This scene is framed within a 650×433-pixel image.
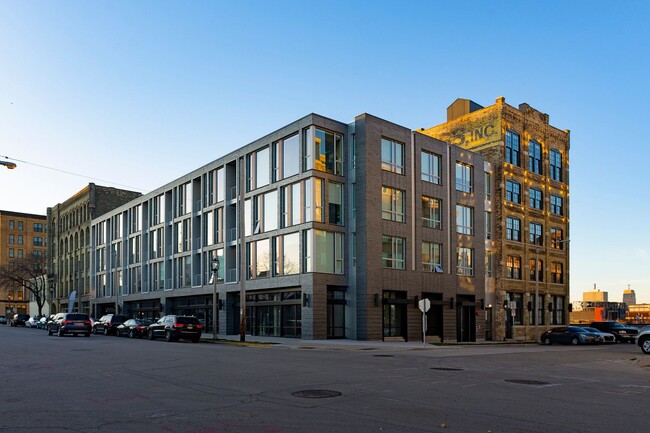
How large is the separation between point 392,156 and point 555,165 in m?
24.0

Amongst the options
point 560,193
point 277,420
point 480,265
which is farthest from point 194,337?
point 560,193

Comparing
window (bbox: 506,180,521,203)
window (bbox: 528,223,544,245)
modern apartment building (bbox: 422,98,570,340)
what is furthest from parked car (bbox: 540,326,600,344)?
window (bbox: 506,180,521,203)

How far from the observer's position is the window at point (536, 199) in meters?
53.5

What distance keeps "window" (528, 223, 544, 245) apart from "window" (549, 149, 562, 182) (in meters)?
5.68

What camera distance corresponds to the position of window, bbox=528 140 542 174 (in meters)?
53.5

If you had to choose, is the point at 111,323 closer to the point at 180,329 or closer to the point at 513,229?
the point at 180,329

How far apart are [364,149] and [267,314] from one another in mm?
13671

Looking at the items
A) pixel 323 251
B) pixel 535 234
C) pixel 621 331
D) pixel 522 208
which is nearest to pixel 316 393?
pixel 323 251

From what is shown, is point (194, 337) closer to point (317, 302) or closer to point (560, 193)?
point (317, 302)

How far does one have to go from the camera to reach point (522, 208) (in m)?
51.9

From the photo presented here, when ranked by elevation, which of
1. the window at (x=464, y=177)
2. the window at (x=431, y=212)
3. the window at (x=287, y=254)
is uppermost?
the window at (x=464, y=177)

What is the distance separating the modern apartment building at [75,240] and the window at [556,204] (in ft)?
181

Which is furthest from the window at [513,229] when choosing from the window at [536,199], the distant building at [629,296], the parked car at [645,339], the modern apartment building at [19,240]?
the distant building at [629,296]

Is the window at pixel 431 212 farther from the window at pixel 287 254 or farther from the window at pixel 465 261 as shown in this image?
the window at pixel 287 254
